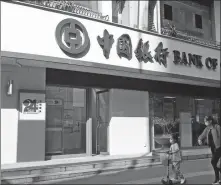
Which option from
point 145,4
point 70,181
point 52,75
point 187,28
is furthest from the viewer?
point 187,28

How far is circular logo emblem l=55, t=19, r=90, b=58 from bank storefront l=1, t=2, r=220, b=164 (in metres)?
0.03

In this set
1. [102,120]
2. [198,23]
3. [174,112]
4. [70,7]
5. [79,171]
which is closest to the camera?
[79,171]

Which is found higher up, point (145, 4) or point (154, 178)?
point (145, 4)

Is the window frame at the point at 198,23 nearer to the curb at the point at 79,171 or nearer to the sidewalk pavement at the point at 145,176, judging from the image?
the curb at the point at 79,171

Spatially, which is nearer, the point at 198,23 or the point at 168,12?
the point at 168,12

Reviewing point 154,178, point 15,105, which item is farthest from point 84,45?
point 154,178

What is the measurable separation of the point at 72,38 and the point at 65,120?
3276mm

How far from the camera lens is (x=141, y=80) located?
13.1 meters

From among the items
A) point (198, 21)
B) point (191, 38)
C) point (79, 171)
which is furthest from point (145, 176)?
point (198, 21)

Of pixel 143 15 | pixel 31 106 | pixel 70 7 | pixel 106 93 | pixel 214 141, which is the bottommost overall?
pixel 214 141

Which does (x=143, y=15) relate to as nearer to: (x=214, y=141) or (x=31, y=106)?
(x=31, y=106)

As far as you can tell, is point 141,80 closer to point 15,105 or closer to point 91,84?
point 91,84

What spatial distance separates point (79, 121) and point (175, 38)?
5.73 meters

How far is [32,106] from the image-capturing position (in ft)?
33.0
